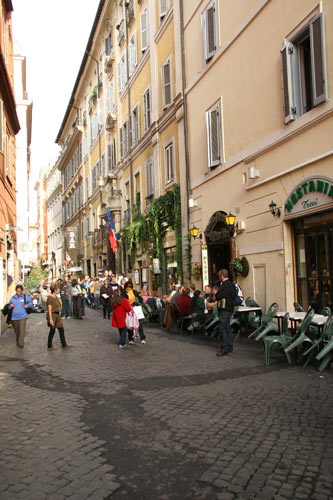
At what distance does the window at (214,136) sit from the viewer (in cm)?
1583

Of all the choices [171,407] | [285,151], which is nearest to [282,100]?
[285,151]

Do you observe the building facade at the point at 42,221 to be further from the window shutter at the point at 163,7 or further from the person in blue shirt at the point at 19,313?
the person in blue shirt at the point at 19,313

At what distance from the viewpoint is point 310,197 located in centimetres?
1089

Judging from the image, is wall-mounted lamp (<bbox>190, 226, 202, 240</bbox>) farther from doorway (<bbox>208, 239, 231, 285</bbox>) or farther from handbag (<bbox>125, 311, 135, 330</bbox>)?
handbag (<bbox>125, 311, 135, 330</bbox>)

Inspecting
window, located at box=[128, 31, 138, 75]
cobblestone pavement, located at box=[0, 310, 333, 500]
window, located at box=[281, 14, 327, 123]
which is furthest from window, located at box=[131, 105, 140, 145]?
cobblestone pavement, located at box=[0, 310, 333, 500]

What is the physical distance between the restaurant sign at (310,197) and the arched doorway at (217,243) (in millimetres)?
3595

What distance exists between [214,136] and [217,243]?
3.49 m

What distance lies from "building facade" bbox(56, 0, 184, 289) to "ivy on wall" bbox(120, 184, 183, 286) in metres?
0.06

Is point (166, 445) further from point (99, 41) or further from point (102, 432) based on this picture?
point (99, 41)

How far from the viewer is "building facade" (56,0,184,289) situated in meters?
Answer: 20.8

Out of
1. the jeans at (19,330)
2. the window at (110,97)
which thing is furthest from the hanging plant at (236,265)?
the window at (110,97)

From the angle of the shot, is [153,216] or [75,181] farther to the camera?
[75,181]

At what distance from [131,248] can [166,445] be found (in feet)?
70.2

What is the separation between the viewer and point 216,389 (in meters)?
7.00
